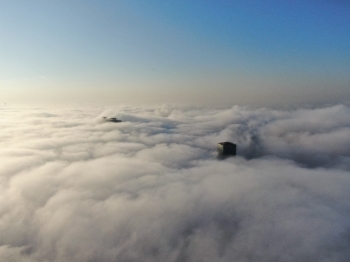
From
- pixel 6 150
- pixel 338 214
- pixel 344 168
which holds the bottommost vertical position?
pixel 344 168

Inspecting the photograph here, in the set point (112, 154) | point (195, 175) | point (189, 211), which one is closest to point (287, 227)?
point (189, 211)

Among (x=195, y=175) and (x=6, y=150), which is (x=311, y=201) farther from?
(x=6, y=150)

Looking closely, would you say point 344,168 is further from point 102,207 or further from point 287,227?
point 102,207

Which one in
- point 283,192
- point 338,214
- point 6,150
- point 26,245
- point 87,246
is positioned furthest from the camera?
point 6,150

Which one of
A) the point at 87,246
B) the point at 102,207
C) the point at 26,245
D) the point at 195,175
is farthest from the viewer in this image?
the point at 195,175

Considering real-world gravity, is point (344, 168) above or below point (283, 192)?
below

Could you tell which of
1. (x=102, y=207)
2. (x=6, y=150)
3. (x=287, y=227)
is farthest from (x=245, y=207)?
(x=6, y=150)

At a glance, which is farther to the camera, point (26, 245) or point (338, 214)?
point (338, 214)

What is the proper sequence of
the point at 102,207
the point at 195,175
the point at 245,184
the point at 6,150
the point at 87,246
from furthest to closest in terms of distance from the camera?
the point at 6,150 → the point at 195,175 → the point at 245,184 → the point at 102,207 → the point at 87,246

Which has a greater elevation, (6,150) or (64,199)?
(6,150)
